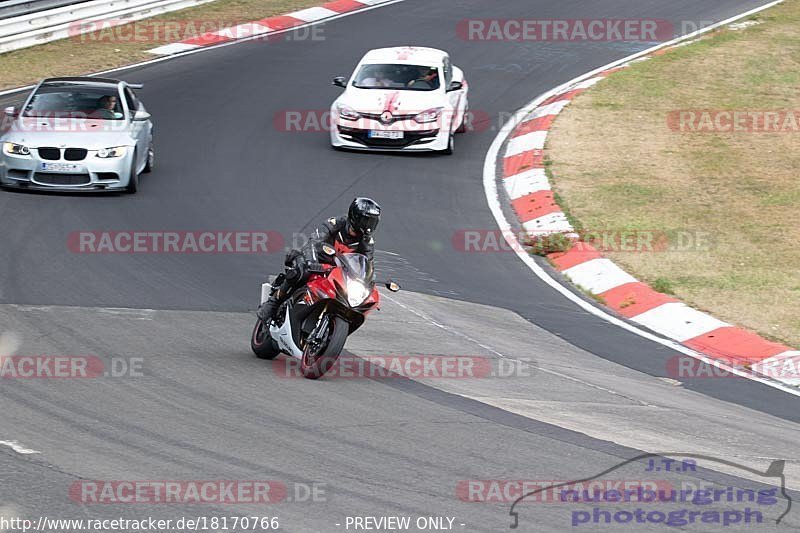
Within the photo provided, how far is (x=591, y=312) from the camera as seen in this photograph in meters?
13.9

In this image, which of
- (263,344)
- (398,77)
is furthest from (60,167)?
(263,344)

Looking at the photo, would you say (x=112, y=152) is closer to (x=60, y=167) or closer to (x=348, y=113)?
(x=60, y=167)

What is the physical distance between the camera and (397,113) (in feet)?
66.7

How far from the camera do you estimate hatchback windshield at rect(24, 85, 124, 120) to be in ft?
59.4

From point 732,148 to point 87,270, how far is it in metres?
11.2

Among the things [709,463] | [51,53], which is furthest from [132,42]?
[709,463]

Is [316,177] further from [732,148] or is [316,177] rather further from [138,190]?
[732,148]

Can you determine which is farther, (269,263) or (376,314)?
(269,263)

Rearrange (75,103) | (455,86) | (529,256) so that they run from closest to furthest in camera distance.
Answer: (529,256) < (75,103) < (455,86)

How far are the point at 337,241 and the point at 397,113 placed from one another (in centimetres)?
1021

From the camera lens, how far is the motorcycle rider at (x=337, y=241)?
10.2 m

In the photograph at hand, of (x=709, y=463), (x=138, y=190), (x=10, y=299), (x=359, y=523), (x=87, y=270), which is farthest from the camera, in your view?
(x=138, y=190)

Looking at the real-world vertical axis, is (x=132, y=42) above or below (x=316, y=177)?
above

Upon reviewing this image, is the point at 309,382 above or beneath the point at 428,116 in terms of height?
beneath
